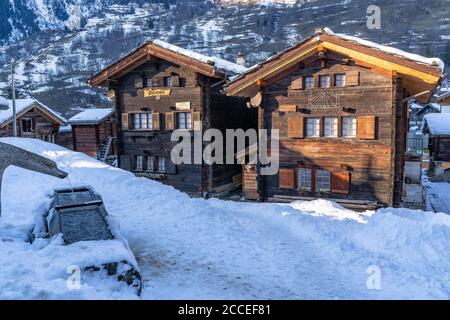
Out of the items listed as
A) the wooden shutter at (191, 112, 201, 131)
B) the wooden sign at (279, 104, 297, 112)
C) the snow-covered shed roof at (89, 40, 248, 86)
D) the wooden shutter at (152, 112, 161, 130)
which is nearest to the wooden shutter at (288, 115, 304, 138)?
the wooden sign at (279, 104, 297, 112)

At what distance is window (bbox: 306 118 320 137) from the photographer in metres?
14.6

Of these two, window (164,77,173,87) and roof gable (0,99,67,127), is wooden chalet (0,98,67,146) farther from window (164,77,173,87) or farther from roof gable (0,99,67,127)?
window (164,77,173,87)

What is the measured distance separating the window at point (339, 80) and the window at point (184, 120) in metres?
6.81

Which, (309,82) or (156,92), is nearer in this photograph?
(309,82)

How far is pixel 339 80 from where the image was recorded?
14148mm

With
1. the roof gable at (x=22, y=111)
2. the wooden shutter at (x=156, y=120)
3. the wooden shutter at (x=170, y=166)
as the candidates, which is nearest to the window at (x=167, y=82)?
the wooden shutter at (x=156, y=120)

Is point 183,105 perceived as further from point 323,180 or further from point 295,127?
point 323,180

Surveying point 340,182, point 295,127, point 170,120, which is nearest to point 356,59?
point 295,127

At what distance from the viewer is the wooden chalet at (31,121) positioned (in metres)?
27.8

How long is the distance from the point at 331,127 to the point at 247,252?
784cm

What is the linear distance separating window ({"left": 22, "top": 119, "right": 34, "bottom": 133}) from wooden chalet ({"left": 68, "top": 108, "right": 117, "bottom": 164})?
2.94 meters

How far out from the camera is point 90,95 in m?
87.0

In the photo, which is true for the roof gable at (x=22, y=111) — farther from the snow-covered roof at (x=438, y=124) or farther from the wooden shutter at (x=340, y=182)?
the snow-covered roof at (x=438, y=124)

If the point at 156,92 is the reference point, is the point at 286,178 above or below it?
below
